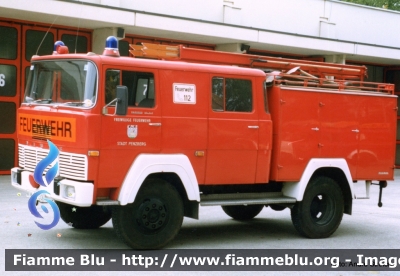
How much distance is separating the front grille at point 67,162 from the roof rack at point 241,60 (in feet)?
6.02

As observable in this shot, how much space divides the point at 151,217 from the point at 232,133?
1.65 meters

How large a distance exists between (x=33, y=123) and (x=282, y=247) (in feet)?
12.1

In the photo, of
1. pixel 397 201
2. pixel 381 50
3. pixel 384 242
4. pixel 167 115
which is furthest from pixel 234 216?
pixel 381 50

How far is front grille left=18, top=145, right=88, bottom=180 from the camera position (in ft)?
26.4

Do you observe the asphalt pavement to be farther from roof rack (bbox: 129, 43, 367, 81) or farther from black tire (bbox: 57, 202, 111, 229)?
roof rack (bbox: 129, 43, 367, 81)

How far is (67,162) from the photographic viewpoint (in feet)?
27.0

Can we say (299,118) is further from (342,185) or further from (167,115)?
(167,115)

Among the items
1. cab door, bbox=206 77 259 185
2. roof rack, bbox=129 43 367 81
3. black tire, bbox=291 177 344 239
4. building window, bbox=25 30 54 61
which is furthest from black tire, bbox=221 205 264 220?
building window, bbox=25 30 54 61

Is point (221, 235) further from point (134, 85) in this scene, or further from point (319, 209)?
point (134, 85)

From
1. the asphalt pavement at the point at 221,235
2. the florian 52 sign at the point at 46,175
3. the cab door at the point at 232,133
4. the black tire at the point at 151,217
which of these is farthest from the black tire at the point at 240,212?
the florian 52 sign at the point at 46,175

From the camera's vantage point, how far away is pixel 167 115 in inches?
341

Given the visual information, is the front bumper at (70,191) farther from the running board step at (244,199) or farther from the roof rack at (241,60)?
the roof rack at (241,60)

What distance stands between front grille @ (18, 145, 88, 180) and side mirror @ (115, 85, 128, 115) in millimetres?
685

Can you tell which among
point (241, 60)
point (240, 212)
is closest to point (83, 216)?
point (240, 212)
